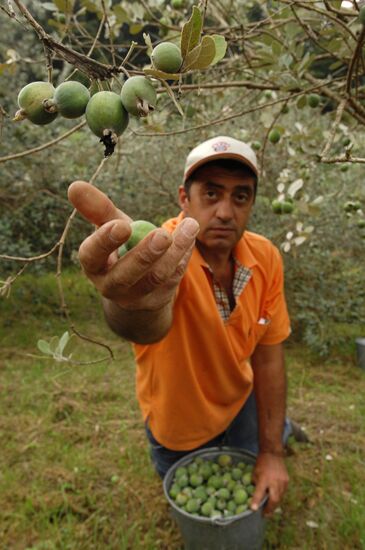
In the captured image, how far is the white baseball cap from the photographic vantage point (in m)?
2.15

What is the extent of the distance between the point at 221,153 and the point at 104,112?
1656 millimetres

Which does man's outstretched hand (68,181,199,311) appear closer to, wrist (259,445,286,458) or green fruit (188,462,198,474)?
green fruit (188,462,198,474)

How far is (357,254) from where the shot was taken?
4598 millimetres

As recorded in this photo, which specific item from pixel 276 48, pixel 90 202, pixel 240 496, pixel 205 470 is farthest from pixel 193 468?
pixel 276 48

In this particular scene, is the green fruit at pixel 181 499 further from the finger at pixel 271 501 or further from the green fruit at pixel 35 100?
the green fruit at pixel 35 100

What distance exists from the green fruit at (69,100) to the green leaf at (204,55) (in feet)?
0.43

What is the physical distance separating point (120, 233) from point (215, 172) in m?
1.39

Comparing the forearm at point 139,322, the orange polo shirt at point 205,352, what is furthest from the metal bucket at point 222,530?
the forearm at point 139,322

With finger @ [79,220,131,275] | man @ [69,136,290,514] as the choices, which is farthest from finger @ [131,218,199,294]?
man @ [69,136,290,514]

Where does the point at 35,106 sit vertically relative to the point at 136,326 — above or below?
above

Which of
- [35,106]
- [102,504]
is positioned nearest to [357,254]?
[102,504]

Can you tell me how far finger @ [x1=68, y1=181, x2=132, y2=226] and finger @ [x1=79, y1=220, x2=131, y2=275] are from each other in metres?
0.06

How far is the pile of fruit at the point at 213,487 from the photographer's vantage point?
224 cm

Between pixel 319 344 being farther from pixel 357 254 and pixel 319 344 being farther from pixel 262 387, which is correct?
pixel 262 387
